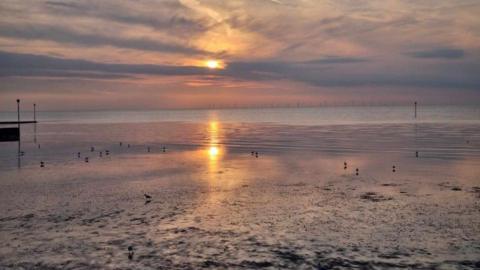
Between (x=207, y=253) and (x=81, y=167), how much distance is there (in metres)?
34.6

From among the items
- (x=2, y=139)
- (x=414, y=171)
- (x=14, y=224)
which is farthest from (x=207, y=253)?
(x=2, y=139)

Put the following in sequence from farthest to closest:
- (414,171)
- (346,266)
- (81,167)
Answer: (81,167)
(414,171)
(346,266)

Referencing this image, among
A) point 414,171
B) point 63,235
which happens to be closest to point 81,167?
point 63,235

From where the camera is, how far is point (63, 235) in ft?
71.7

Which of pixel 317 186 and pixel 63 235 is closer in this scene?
pixel 63 235

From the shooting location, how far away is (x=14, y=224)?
78.5ft

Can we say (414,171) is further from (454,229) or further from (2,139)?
(2,139)

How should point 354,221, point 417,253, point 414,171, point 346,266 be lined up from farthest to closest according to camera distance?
point 414,171 < point 354,221 < point 417,253 < point 346,266

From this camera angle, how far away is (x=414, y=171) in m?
41.7

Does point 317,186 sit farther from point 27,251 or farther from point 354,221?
point 27,251

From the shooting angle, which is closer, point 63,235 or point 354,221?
point 63,235

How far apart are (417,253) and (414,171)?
25.1 meters

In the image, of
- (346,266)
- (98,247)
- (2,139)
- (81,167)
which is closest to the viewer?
(346,266)

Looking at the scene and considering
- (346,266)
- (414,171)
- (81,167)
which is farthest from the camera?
(81,167)
